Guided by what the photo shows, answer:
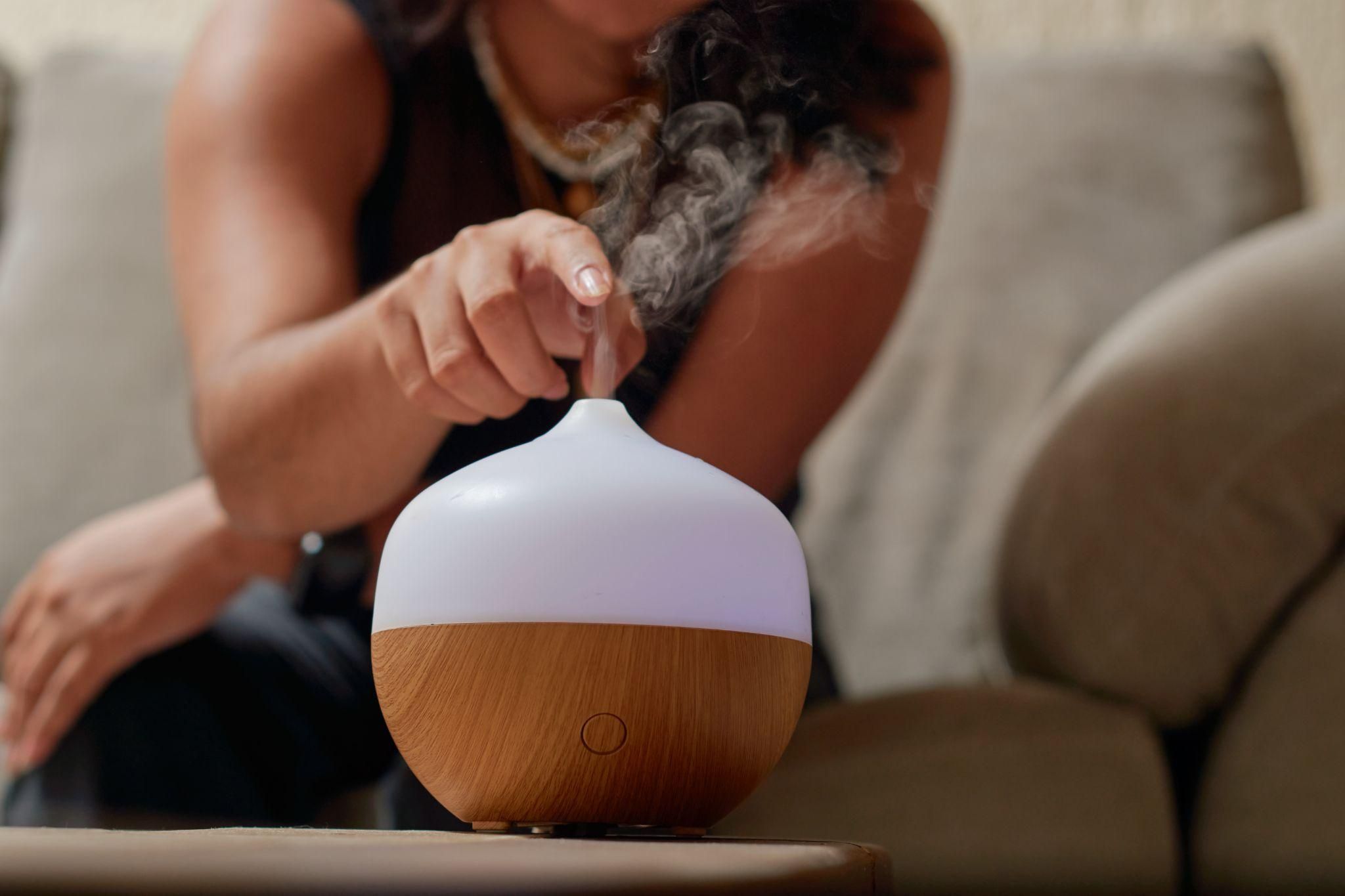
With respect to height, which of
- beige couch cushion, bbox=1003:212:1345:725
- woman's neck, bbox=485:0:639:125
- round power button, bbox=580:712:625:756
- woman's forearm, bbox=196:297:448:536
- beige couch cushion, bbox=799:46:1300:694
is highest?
woman's neck, bbox=485:0:639:125

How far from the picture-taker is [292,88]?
753 millimetres

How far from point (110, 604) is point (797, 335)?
0.53m

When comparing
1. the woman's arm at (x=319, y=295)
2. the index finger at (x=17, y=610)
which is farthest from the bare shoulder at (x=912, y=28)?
the index finger at (x=17, y=610)

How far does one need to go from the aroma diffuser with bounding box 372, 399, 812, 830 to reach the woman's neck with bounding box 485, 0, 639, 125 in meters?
0.24

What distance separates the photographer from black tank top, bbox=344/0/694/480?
705 mm

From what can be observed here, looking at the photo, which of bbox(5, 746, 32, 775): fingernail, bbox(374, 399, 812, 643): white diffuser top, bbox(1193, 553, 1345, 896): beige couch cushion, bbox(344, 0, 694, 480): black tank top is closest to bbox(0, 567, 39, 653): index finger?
bbox(5, 746, 32, 775): fingernail

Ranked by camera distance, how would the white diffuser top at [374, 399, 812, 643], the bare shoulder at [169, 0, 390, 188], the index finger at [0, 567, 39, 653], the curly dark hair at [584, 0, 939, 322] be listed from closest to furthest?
the white diffuser top at [374, 399, 812, 643] < the curly dark hair at [584, 0, 939, 322] < the bare shoulder at [169, 0, 390, 188] < the index finger at [0, 567, 39, 653]

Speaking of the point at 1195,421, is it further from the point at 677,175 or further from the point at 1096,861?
the point at 677,175

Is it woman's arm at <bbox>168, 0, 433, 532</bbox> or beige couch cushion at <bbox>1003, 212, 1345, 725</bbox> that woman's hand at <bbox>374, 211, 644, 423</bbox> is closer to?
woman's arm at <bbox>168, 0, 433, 532</bbox>

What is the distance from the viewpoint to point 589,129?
2.07ft

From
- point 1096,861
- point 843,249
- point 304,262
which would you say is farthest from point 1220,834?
point 304,262

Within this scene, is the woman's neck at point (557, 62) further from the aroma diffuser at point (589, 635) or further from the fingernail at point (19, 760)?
the fingernail at point (19, 760)

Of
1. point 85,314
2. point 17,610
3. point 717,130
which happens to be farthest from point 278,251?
point 85,314

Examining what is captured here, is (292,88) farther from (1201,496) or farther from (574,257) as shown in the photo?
(1201,496)
